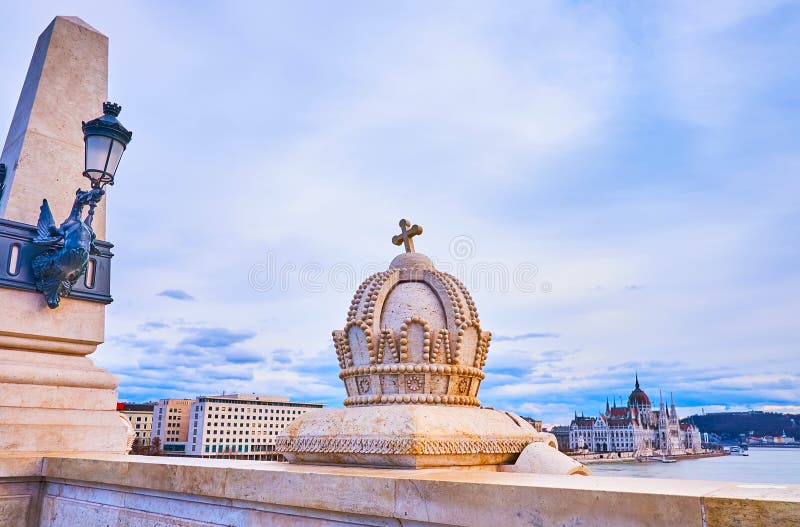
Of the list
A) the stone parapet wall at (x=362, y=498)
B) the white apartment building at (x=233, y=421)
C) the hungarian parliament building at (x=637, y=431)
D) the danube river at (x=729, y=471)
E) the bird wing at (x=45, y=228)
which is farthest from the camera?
the hungarian parliament building at (x=637, y=431)

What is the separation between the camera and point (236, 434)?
44125 mm

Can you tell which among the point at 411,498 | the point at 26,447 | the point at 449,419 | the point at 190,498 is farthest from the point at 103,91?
the point at 411,498

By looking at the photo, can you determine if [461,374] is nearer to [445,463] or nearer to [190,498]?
[445,463]

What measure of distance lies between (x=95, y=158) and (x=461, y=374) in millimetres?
4509

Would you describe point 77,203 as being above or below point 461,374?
above

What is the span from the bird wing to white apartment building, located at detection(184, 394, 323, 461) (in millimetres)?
35058

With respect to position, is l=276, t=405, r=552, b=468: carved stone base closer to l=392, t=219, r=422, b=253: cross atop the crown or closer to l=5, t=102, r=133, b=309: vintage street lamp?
l=392, t=219, r=422, b=253: cross atop the crown

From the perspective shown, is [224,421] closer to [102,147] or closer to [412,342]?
[102,147]

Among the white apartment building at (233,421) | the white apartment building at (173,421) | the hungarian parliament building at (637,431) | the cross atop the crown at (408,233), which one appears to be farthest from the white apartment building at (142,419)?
the hungarian parliament building at (637,431)

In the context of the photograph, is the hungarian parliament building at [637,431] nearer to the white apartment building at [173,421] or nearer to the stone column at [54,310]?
the white apartment building at [173,421]

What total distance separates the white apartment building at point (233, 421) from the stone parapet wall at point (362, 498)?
36.0 meters

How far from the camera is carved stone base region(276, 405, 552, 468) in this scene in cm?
425

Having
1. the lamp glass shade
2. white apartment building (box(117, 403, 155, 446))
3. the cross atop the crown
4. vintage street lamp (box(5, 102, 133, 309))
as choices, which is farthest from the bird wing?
white apartment building (box(117, 403, 155, 446))

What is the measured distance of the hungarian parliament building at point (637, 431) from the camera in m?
116
